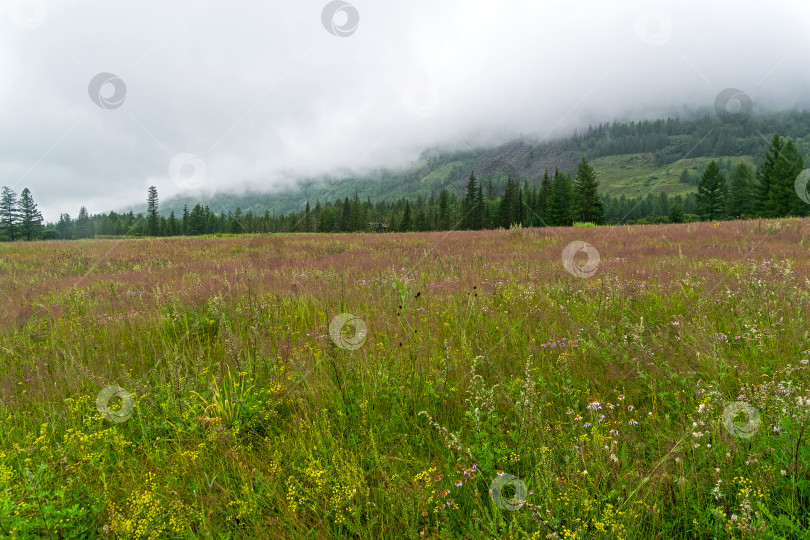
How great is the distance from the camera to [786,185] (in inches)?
1921

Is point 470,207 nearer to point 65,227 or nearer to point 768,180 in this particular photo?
point 768,180

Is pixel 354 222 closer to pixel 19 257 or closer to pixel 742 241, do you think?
pixel 19 257

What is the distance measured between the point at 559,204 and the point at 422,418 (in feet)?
227

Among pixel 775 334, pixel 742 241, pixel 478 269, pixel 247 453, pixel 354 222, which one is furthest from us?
pixel 354 222

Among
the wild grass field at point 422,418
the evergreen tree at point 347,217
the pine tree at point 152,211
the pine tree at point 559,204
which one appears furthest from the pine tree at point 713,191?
the pine tree at point 152,211

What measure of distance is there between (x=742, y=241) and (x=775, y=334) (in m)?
9.21

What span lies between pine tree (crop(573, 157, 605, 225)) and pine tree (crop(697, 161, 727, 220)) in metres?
25.1

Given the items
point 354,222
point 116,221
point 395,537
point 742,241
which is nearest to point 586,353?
point 395,537

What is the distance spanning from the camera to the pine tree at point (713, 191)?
65625 mm

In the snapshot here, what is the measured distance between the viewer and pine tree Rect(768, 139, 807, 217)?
48.0 m

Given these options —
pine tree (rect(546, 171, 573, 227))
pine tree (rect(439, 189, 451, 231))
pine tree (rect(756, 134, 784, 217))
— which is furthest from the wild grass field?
pine tree (rect(439, 189, 451, 231))

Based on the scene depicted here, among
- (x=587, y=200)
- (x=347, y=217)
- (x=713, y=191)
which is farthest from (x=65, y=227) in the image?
(x=713, y=191)

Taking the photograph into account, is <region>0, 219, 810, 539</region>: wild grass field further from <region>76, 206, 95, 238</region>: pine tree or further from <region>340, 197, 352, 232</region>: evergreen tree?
<region>76, 206, 95, 238</region>: pine tree

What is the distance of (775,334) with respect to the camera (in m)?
3.23
